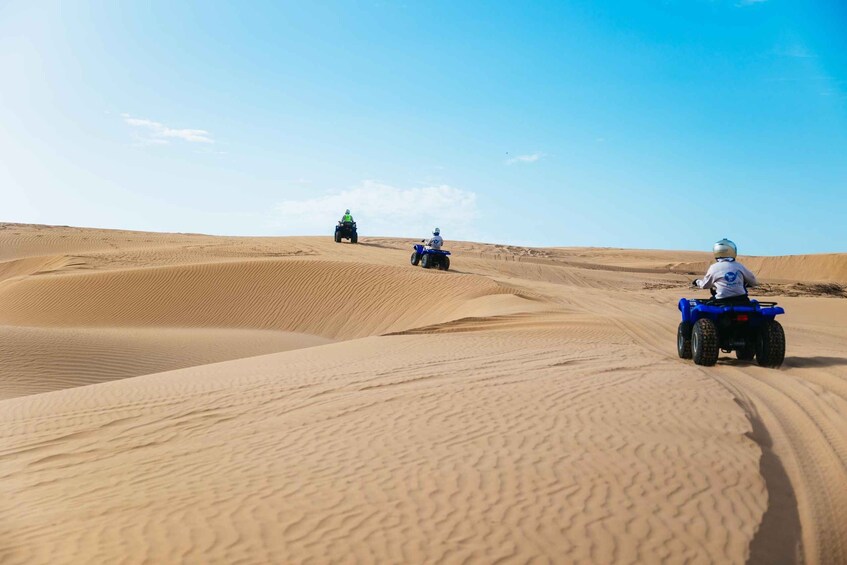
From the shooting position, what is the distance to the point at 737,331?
9359 millimetres

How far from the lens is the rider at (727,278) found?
9047 mm

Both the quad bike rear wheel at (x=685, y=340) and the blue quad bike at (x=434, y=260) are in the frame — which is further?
the blue quad bike at (x=434, y=260)

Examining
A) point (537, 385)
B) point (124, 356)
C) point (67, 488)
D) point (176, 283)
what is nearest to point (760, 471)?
point (537, 385)

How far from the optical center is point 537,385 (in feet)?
25.0

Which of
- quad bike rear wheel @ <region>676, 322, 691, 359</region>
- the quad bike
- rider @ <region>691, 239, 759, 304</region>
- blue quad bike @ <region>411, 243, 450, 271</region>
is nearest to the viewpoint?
rider @ <region>691, 239, 759, 304</region>

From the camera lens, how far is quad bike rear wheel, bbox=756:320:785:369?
8.95 metres

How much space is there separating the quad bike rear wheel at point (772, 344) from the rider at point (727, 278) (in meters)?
0.44

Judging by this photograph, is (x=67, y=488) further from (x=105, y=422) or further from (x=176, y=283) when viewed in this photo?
(x=176, y=283)

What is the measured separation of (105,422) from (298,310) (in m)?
14.2

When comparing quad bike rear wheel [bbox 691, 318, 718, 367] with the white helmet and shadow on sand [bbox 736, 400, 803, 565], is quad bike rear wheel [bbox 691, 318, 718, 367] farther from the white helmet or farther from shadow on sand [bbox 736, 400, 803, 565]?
shadow on sand [bbox 736, 400, 803, 565]

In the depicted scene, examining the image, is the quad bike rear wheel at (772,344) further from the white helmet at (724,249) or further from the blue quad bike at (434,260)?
the blue quad bike at (434,260)

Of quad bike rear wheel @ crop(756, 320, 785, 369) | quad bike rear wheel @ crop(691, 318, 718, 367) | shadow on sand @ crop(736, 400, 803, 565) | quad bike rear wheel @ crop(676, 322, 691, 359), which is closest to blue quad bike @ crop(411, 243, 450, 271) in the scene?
quad bike rear wheel @ crop(676, 322, 691, 359)

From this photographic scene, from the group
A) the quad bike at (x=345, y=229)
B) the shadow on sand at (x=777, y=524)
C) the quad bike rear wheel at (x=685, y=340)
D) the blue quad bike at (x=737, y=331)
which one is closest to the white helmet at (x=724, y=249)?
the blue quad bike at (x=737, y=331)

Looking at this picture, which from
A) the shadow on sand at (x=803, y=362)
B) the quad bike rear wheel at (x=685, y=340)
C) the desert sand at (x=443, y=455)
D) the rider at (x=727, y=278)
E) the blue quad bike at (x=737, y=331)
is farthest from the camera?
the quad bike rear wheel at (x=685, y=340)
